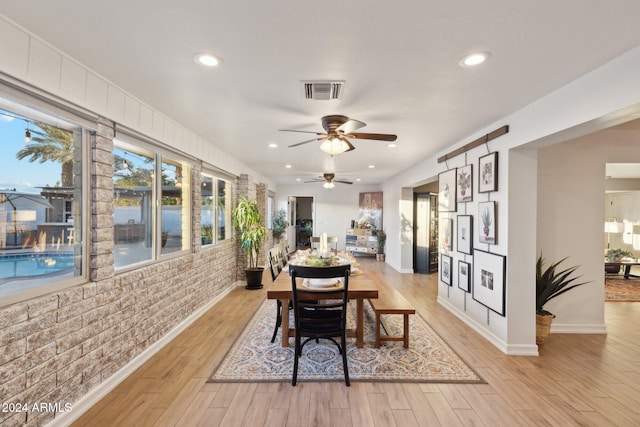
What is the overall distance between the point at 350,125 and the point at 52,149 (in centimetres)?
236

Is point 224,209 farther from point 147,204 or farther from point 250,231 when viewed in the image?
point 147,204

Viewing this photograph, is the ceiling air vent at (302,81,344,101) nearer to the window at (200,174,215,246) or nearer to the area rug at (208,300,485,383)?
the area rug at (208,300,485,383)

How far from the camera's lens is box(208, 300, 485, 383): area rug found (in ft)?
8.98

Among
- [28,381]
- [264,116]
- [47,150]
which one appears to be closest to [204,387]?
[28,381]

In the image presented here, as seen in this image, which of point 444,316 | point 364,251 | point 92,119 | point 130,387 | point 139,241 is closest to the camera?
point 92,119

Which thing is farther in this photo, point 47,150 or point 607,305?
point 607,305

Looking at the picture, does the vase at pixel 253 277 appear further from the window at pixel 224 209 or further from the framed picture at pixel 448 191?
the framed picture at pixel 448 191

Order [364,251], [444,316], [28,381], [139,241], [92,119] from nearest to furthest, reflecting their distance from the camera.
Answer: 1. [28,381]
2. [92,119]
3. [139,241]
4. [444,316]
5. [364,251]

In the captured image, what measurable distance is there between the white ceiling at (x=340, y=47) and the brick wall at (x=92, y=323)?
0.83 metres

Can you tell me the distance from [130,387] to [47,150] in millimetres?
2012

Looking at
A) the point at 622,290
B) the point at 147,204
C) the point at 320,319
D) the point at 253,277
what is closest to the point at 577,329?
the point at 622,290

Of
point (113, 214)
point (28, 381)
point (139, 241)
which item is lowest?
point (28, 381)

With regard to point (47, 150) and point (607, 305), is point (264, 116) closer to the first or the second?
point (47, 150)

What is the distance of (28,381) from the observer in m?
1.83
